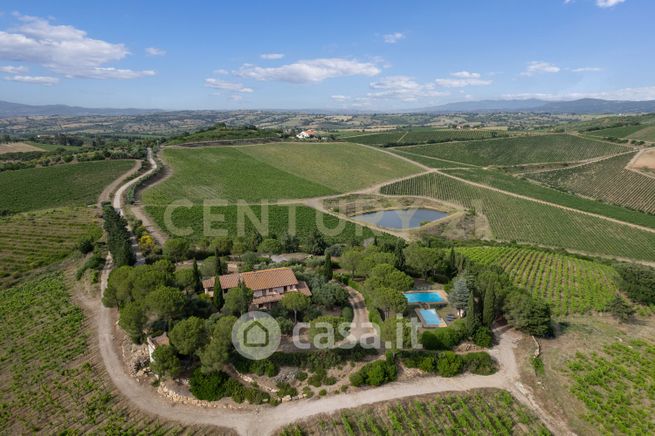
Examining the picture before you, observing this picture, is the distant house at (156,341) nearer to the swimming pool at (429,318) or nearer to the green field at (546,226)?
the swimming pool at (429,318)

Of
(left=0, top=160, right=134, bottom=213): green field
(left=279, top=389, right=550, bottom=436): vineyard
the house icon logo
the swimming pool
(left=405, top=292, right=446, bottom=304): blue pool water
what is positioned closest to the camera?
(left=279, top=389, right=550, bottom=436): vineyard

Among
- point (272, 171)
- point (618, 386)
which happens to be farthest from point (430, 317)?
point (272, 171)

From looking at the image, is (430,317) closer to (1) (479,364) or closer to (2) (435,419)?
(1) (479,364)

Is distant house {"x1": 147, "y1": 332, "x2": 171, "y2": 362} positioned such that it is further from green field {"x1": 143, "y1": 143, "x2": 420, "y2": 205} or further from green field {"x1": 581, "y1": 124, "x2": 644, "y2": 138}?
green field {"x1": 581, "y1": 124, "x2": 644, "y2": 138}

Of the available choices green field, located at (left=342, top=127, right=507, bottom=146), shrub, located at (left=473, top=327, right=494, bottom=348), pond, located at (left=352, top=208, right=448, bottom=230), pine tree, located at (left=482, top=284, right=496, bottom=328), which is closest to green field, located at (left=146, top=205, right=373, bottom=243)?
pond, located at (left=352, top=208, right=448, bottom=230)

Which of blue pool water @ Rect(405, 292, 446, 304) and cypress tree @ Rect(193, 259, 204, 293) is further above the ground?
cypress tree @ Rect(193, 259, 204, 293)

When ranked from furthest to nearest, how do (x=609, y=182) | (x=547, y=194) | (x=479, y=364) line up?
(x=609, y=182), (x=547, y=194), (x=479, y=364)

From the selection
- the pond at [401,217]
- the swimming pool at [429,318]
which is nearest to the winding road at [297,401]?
the swimming pool at [429,318]
